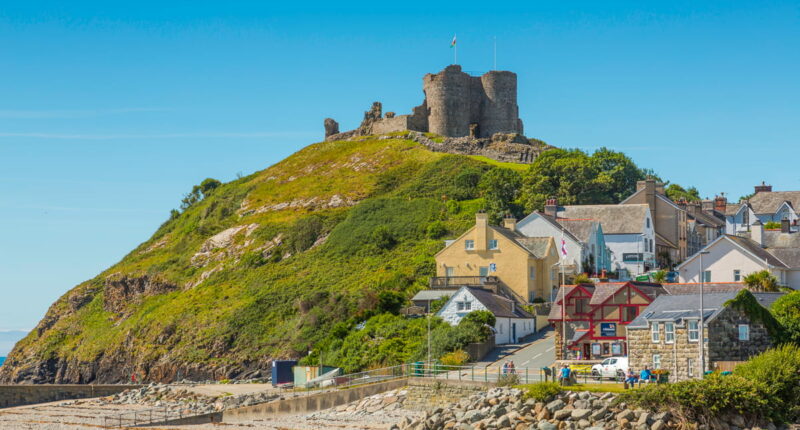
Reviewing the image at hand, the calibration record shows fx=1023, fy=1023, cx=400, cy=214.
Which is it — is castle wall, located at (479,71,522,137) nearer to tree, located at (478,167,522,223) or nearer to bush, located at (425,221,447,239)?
tree, located at (478,167,522,223)

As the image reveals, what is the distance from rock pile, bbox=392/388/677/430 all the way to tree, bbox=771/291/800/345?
1104cm

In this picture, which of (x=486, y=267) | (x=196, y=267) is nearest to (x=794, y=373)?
(x=486, y=267)

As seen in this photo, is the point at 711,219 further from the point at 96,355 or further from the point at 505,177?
the point at 96,355

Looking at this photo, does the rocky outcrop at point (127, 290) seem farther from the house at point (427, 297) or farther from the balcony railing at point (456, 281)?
the house at point (427, 297)

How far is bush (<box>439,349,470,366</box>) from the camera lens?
49250 millimetres

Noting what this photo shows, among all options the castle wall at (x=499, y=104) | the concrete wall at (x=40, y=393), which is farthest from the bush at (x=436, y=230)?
the castle wall at (x=499, y=104)

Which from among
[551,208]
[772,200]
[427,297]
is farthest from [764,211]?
[427,297]

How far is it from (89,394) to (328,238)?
3218 centimetres

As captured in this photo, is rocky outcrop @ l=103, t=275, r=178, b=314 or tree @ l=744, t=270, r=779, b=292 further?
rocky outcrop @ l=103, t=275, r=178, b=314

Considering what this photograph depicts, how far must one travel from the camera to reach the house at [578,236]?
6956 centimetres

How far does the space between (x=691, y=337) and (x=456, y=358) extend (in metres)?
13.7

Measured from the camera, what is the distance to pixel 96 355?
3474 inches

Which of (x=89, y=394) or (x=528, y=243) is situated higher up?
(x=528, y=243)

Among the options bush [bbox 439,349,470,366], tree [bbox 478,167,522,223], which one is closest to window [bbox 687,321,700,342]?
bush [bbox 439,349,470,366]
